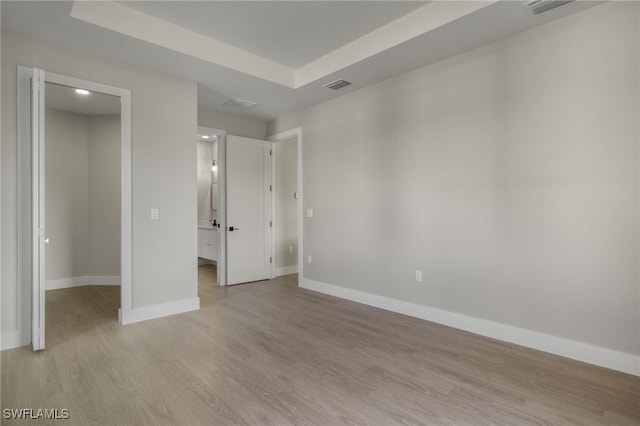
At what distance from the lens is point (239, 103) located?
4867 mm

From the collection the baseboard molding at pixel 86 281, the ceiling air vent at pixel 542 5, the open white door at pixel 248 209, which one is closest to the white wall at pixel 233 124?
the open white door at pixel 248 209

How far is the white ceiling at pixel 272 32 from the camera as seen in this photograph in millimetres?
2750

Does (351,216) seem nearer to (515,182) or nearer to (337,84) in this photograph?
(337,84)

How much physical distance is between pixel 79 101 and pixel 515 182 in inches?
175

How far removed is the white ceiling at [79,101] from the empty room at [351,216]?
2cm

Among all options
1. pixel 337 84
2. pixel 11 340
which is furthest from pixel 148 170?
pixel 337 84

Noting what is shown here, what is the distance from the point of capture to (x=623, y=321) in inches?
96.7

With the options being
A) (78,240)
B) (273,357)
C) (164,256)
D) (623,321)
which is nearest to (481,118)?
(623,321)

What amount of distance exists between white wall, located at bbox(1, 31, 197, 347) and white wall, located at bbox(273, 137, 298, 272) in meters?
2.15

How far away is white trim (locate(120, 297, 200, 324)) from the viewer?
3516mm

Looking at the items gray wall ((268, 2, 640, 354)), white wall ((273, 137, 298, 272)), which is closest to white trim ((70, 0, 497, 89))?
gray wall ((268, 2, 640, 354))

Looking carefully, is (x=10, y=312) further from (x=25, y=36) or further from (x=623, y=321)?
(x=623, y=321)

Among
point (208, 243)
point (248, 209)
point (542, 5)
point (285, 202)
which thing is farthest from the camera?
point (208, 243)

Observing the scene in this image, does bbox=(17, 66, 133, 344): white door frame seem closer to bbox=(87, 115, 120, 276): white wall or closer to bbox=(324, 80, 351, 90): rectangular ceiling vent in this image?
bbox=(87, 115, 120, 276): white wall
